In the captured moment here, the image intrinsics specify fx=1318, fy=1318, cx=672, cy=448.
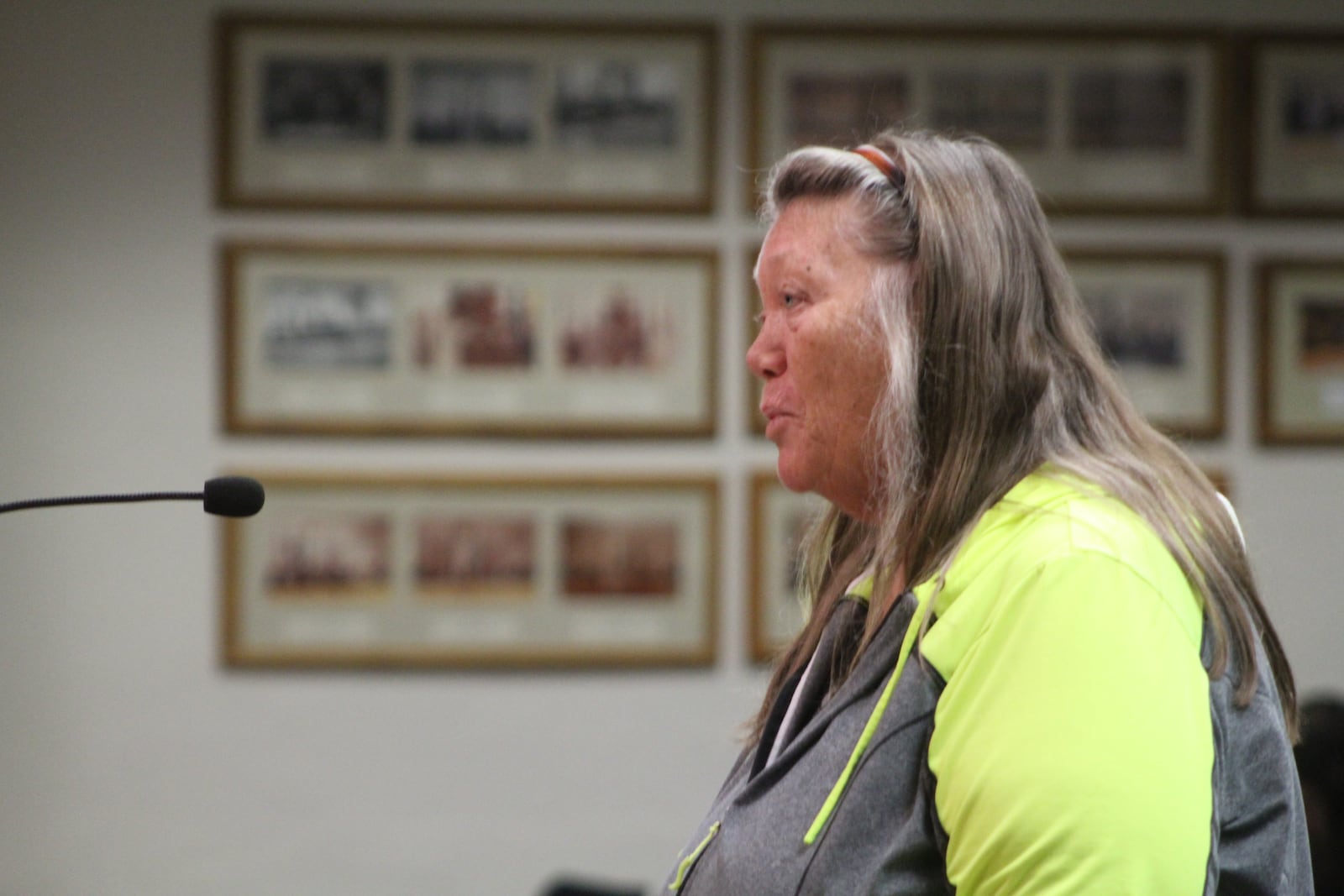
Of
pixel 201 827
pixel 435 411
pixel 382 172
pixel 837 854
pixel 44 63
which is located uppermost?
pixel 44 63

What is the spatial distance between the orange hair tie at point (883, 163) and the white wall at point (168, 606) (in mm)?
1815

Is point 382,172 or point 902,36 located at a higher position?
point 902,36

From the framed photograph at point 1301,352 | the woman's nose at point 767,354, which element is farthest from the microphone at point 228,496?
the framed photograph at point 1301,352

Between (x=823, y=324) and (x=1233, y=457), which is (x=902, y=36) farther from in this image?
(x=823, y=324)

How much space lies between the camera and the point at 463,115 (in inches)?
114

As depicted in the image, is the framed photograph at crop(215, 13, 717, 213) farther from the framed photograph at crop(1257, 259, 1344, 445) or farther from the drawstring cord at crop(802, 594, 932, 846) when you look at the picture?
the drawstring cord at crop(802, 594, 932, 846)

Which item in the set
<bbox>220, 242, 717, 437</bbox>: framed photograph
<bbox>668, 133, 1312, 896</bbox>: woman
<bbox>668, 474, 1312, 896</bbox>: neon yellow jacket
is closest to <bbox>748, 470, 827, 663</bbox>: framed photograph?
<bbox>220, 242, 717, 437</bbox>: framed photograph

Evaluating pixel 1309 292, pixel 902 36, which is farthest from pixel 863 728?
pixel 1309 292

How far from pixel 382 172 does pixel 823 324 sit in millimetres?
2019

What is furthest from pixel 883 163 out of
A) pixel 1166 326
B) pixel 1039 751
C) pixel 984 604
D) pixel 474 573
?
pixel 1166 326

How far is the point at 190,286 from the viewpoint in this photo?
112 inches

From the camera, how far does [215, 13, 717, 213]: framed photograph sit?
286 centimetres

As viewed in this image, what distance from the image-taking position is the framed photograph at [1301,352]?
9.86 feet

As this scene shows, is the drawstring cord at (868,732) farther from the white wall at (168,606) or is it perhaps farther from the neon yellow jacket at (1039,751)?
the white wall at (168,606)
